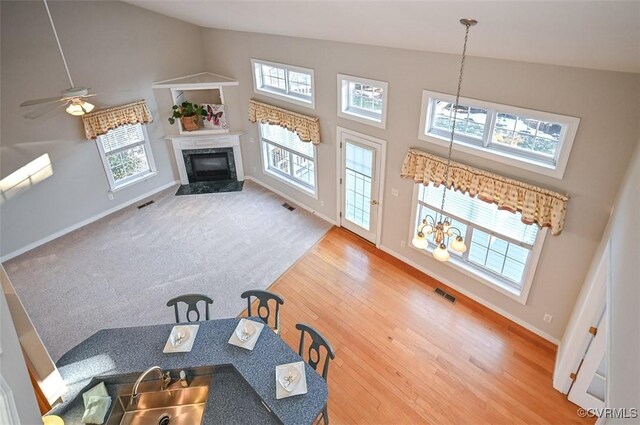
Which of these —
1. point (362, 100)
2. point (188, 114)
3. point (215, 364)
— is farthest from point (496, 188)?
point (188, 114)

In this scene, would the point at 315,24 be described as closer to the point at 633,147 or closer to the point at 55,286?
the point at 633,147

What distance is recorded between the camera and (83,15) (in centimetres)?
580

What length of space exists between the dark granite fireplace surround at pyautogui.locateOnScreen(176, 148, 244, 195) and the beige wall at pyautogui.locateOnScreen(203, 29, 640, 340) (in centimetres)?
196

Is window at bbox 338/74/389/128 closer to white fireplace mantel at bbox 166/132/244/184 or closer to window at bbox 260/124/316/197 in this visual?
window at bbox 260/124/316/197

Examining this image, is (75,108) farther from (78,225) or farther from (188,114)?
(78,225)

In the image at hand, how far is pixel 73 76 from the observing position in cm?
599

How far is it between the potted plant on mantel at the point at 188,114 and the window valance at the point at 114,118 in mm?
502

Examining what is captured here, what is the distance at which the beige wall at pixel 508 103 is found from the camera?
342 cm

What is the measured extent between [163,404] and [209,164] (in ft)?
18.8

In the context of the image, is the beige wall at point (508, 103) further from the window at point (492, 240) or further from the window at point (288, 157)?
the window at point (288, 157)

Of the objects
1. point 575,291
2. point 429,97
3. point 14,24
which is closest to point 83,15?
point 14,24

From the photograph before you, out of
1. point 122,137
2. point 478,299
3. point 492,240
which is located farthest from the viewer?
point 122,137

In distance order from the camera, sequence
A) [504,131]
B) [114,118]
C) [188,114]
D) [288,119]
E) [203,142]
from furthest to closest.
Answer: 1. [203,142]
2. [188,114]
3. [114,118]
4. [288,119]
5. [504,131]

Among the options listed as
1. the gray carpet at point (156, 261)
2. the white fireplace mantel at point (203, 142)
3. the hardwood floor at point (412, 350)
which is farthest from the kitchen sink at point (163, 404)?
the white fireplace mantel at point (203, 142)
